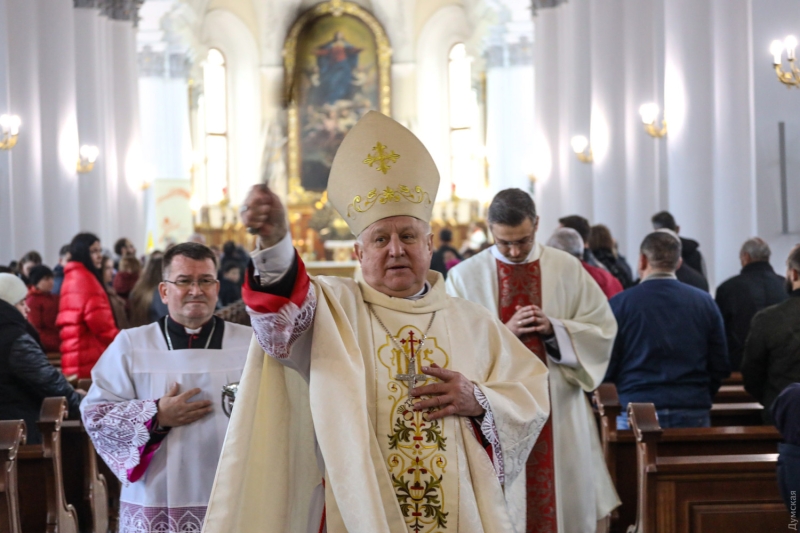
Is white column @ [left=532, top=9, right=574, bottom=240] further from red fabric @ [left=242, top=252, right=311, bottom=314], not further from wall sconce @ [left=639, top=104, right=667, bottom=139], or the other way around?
red fabric @ [left=242, top=252, right=311, bottom=314]

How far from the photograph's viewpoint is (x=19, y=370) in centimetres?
545

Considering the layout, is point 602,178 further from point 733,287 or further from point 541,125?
point 733,287

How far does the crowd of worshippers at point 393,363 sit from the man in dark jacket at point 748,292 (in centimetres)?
127

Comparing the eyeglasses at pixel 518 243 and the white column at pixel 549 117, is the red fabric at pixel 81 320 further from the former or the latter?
the white column at pixel 549 117

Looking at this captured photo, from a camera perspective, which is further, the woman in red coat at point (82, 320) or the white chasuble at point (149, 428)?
the woman in red coat at point (82, 320)

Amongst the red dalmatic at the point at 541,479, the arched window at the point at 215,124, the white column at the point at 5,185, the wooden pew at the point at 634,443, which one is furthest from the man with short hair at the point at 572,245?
the arched window at the point at 215,124

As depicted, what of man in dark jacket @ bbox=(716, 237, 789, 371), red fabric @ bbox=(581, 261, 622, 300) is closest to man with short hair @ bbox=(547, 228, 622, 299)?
red fabric @ bbox=(581, 261, 622, 300)

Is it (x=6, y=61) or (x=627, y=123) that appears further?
(x=627, y=123)

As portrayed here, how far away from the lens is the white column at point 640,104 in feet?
46.9

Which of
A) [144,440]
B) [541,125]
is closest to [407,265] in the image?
[144,440]

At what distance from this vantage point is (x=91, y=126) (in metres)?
17.9

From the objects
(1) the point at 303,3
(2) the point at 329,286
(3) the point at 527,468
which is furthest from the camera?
(1) the point at 303,3

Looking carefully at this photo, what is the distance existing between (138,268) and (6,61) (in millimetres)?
4497

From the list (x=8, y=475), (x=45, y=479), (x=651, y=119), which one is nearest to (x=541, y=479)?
(x=8, y=475)
